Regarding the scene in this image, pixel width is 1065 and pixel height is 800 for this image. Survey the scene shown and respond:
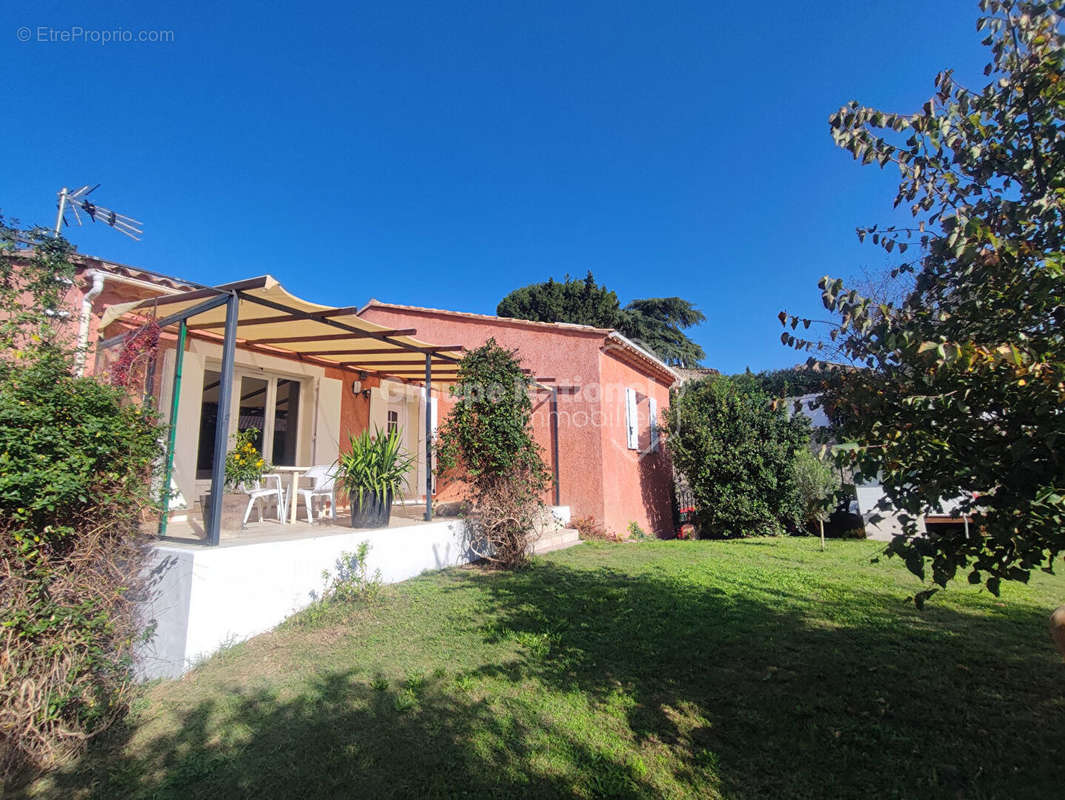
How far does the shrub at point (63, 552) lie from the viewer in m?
3.46

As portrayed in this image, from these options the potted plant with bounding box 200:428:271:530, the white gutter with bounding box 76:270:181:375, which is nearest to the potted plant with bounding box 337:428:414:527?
the potted plant with bounding box 200:428:271:530

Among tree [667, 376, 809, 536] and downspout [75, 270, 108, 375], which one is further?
tree [667, 376, 809, 536]

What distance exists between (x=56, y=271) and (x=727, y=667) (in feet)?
32.0

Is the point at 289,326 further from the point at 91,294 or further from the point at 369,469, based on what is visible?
the point at 369,469

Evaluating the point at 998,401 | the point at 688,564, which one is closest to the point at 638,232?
the point at 688,564

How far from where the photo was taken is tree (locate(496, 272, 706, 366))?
3388 centimetres

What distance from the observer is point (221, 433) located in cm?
572

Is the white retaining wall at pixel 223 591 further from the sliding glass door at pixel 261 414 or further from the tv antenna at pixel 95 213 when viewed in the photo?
the tv antenna at pixel 95 213

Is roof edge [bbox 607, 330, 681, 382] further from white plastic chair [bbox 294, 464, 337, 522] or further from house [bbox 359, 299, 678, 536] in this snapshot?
white plastic chair [bbox 294, 464, 337, 522]

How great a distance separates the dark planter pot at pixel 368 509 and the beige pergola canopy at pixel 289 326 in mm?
2571

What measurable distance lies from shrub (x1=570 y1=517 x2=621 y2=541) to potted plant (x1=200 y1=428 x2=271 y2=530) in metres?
6.99

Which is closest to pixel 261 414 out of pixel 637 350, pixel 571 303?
pixel 637 350

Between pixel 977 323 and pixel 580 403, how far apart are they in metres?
9.80

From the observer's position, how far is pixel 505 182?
713 inches
